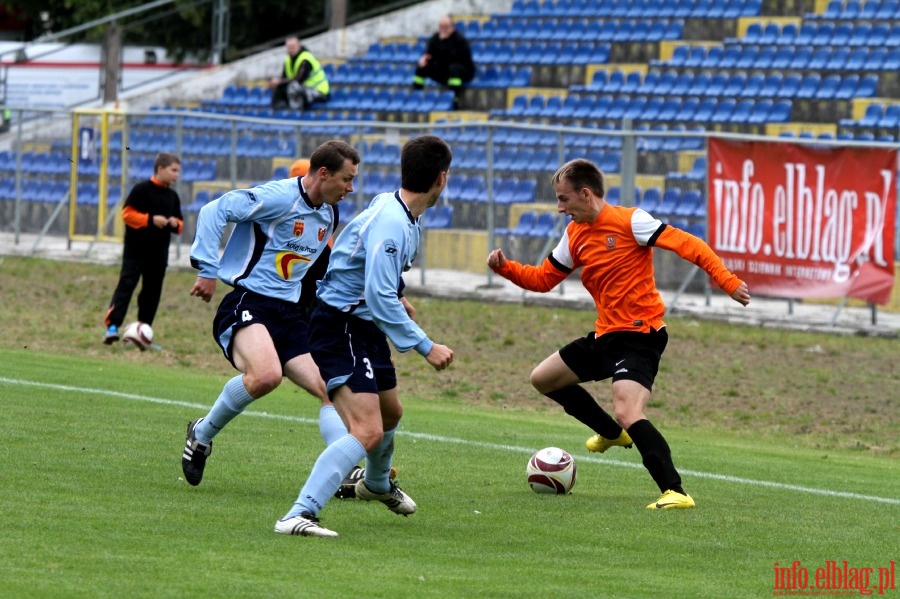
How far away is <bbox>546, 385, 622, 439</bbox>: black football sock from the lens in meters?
8.94

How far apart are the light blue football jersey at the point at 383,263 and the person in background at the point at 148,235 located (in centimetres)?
801

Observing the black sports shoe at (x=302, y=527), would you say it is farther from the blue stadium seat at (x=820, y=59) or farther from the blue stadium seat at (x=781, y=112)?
the blue stadium seat at (x=820, y=59)

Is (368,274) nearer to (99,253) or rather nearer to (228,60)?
(99,253)

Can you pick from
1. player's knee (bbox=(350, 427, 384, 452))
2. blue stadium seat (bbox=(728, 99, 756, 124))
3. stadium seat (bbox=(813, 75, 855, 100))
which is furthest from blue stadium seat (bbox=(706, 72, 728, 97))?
player's knee (bbox=(350, 427, 384, 452))

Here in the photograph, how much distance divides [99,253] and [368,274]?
17.2 m

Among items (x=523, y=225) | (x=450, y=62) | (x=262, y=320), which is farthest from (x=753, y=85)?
(x=262, y=320)

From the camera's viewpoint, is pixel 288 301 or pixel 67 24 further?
pixel 67 24

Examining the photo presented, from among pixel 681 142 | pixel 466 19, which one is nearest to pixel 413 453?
pixel 681 142

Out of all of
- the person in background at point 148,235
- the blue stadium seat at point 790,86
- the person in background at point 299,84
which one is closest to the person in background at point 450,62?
the person in background at point 299,84

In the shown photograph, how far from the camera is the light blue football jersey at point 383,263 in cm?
671

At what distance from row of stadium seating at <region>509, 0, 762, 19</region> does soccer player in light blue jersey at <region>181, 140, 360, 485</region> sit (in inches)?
719

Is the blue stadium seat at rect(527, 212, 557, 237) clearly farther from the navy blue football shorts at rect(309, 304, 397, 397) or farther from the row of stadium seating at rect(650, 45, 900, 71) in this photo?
the navy blue football shorts at rect(309, 304, 397, 397)

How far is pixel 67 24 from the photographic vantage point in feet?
117

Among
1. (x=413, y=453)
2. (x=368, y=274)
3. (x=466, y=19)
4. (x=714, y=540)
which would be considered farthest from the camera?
(x=466, y=19)
